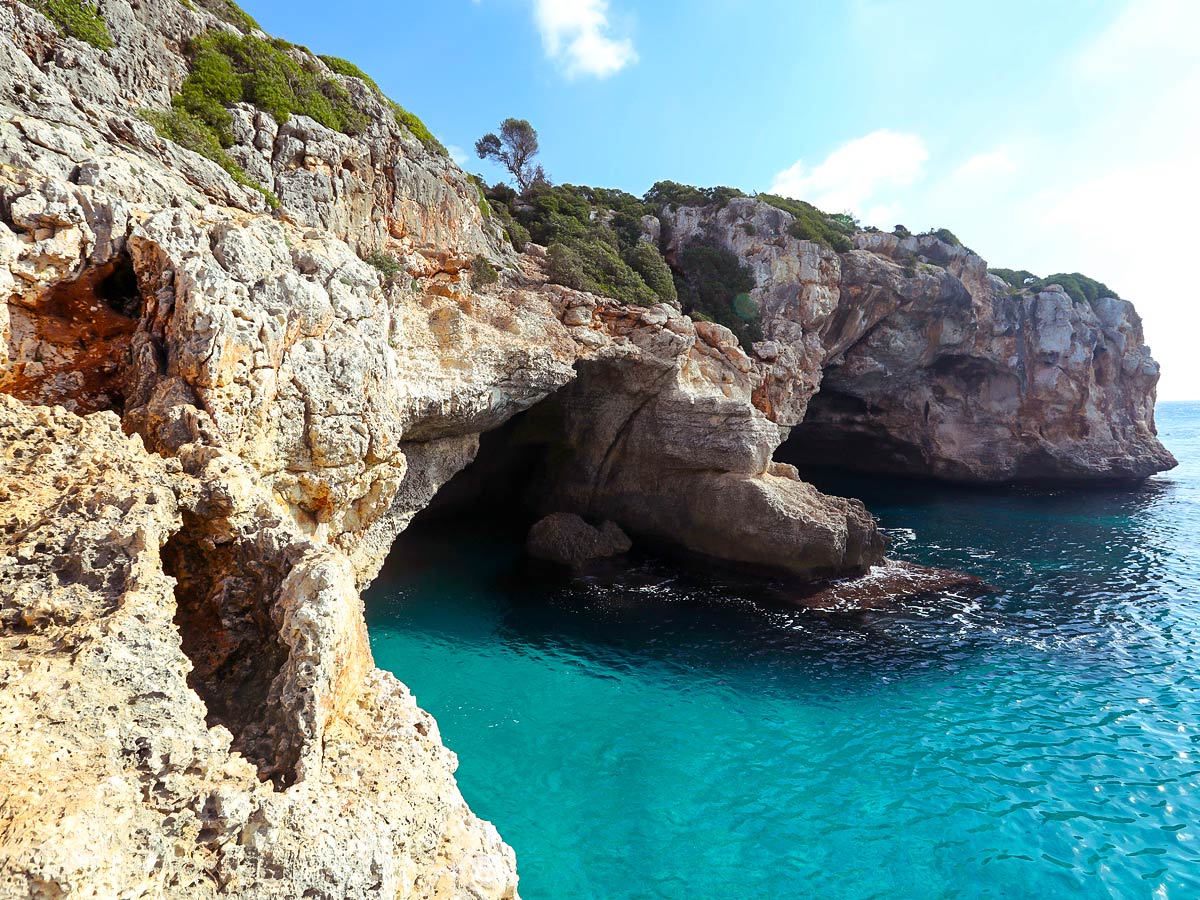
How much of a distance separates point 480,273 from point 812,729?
15145mm

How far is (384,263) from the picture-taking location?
14773mm

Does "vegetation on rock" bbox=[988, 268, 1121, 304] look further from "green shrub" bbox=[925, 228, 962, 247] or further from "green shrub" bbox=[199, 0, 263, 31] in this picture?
"green shrub" bbox=[199, 0, 263, 31]

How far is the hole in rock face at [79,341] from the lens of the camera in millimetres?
7020

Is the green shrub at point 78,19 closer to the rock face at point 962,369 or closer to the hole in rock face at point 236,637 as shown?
the hole in rock face at point 236,637

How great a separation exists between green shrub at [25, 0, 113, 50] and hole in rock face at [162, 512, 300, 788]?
1091cm

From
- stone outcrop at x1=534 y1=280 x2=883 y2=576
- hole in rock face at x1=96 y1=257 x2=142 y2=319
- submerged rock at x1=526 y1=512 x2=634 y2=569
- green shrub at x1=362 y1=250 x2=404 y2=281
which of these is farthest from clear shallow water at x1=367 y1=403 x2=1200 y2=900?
green shrub at x1=362 y1=250 x2=404 y2=281

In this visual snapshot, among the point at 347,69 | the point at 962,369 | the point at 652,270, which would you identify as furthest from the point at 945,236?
the point at 347,69

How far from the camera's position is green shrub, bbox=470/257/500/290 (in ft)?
58.3

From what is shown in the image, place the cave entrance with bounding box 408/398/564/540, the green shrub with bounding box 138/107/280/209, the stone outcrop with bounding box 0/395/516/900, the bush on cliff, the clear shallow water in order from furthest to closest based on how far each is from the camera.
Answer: the cave entrance with bounding box 408/398/564/540 → the bush on cliff → the green shrub with bounding box 138/107/280/209 → the clear shallow water → the stone outcrop with bounding box 0/395/516/900

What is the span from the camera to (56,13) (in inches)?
415

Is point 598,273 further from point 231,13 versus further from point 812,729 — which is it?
point 812,729

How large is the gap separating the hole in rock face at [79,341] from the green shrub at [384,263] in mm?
6927

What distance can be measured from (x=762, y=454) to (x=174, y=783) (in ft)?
65.8

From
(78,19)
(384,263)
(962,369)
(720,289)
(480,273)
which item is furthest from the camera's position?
(962,369)
